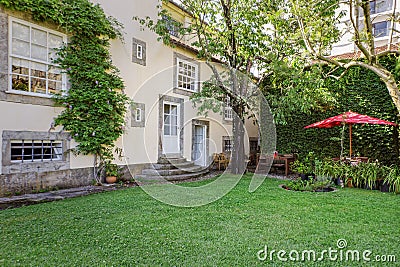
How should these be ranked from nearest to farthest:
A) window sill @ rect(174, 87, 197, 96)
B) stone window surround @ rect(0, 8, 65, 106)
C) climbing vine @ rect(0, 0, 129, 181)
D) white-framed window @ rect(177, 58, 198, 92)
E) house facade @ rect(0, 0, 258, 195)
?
stone window surround @ rect(0, 8, 65, 106)
house facade @ rect(0, 0, 258, 195)
climbing vine @ rect(0, 0, 129, 181)
window sill @ rect(174, 87, 197, 96)
white-framed window @ rect(177, 58, 198, 92)

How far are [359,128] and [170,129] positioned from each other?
20.3 ft

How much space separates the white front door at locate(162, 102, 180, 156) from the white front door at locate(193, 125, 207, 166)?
1192 millimetres

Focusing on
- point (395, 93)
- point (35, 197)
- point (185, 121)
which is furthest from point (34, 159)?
point (395, 93)

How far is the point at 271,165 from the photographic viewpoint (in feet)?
33.5

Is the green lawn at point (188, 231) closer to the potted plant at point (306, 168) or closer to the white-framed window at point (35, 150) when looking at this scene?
the white-framed window at point (35, 150)

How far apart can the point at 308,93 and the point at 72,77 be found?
18.9 ft

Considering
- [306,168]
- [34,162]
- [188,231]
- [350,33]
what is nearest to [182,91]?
[306,168]

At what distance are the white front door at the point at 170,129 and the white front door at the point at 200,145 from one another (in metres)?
1.19

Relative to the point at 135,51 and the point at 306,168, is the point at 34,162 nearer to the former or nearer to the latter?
the point at 135,51

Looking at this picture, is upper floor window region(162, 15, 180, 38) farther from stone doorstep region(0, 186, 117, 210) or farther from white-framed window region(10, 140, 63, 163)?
stone doorstep region(0, 186, 117, 210)

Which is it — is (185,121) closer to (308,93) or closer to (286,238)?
(308,93)

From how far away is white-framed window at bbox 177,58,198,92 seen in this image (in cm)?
981

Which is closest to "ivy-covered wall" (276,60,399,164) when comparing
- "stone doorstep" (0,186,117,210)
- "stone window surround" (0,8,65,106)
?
"stone doorstep" (0,186,117,210)

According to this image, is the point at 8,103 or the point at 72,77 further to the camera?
the point at 72,77
